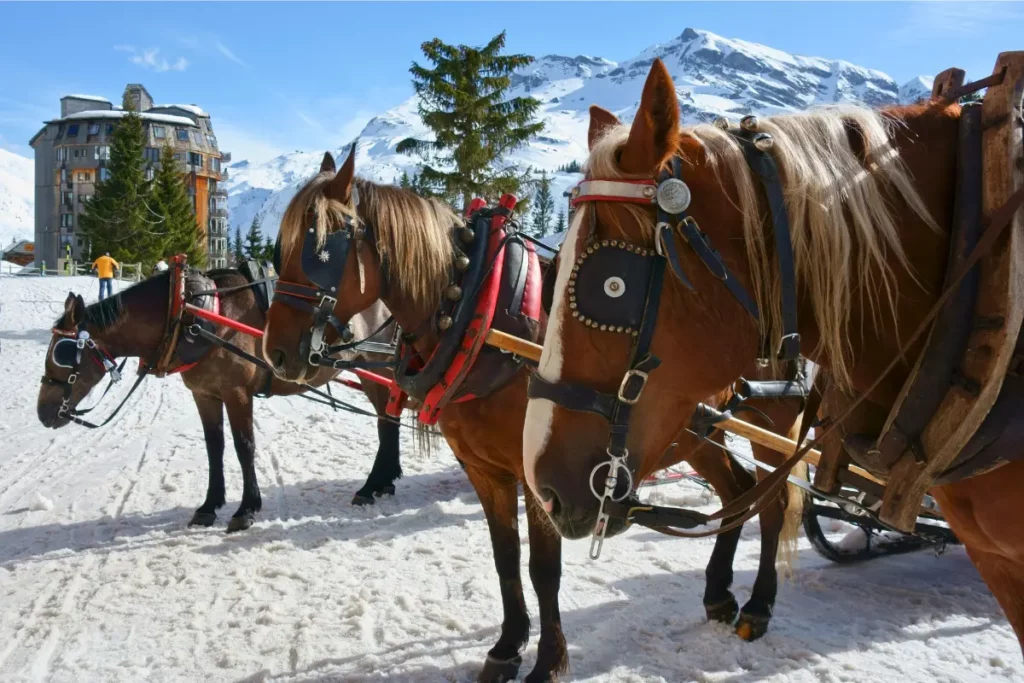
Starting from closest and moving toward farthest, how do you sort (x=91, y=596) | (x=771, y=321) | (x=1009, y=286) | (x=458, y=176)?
(x=1009, y=286) < (x=771, y=321) < (x=91, y=596) < (x=458, y=176)

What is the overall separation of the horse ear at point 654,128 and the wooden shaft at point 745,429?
2.43 ft

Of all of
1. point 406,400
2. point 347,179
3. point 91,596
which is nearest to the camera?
point 347,179

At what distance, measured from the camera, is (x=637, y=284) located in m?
1.34

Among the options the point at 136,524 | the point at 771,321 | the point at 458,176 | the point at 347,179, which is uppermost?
the point at 458,176

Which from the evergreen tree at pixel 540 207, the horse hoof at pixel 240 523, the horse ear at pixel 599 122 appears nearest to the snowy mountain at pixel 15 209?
the evergreen tree at pixel 540 207

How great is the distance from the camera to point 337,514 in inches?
233

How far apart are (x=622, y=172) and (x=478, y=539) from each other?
4197 mm

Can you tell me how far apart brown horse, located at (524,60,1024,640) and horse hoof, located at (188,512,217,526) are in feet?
16.4

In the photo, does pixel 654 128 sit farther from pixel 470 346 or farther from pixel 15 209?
pixel 15 209

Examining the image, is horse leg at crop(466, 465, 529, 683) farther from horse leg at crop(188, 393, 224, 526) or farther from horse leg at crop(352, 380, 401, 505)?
horse leg at crop(188, 393, 224, 526)

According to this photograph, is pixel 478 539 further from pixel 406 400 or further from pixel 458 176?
pixel 458 176

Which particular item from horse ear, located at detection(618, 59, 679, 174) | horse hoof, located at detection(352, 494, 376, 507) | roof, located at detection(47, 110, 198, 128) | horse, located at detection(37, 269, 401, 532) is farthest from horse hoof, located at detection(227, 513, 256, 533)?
roof, located at detection(47, 110, 198, 128)

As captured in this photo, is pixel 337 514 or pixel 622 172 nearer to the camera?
pixel 622 172

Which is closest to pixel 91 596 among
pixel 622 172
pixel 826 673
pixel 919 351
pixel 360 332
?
pixel 360 332
